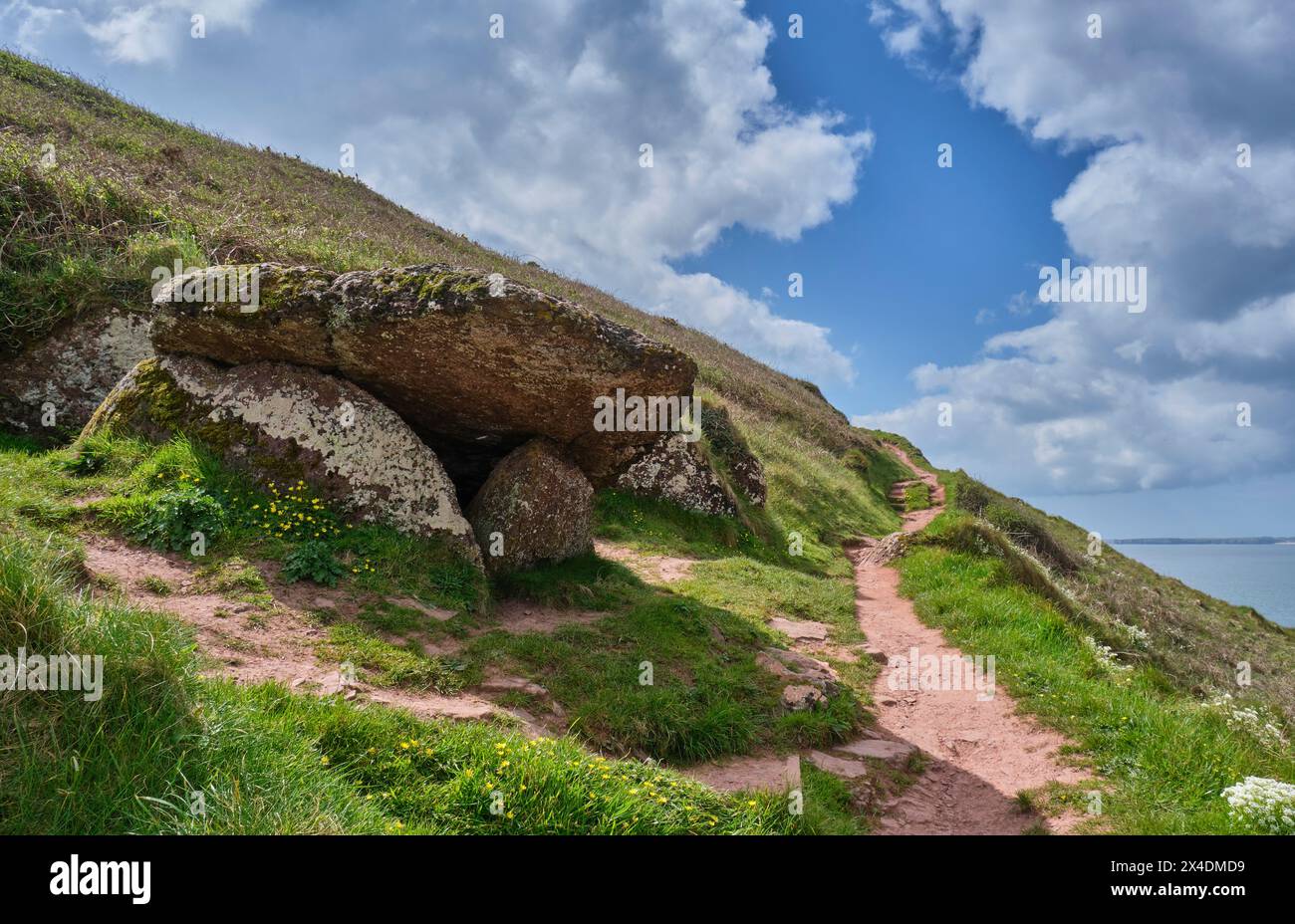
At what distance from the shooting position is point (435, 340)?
337 inches

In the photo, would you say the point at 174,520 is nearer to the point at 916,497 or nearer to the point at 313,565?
the point at 313,565

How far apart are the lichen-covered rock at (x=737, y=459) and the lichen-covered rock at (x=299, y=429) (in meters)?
11.5

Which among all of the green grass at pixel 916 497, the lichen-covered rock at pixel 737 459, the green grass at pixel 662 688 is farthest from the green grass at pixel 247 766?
the green grass at pixel 916 497

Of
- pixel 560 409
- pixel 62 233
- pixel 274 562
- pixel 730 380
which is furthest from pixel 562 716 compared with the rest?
pixel 730 380

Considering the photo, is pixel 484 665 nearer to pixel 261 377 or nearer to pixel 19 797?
pixel 19 797

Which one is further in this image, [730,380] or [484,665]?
[730,380]

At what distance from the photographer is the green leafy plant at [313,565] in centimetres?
731

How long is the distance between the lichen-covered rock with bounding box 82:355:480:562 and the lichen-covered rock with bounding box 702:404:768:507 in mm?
11453

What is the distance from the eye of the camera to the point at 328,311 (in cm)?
873

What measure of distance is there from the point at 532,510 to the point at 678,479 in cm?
652

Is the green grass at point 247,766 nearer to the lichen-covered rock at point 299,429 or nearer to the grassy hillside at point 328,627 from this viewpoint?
the grassy hillside at point 328,627

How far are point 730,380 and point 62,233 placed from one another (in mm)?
30191
